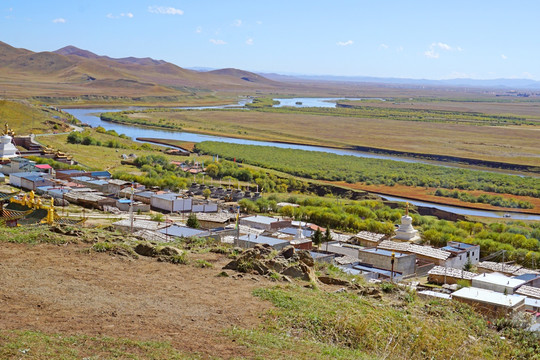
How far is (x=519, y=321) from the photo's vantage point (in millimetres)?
10969

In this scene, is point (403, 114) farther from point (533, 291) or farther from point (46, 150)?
point (533, 291)

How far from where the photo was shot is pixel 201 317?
8.26m

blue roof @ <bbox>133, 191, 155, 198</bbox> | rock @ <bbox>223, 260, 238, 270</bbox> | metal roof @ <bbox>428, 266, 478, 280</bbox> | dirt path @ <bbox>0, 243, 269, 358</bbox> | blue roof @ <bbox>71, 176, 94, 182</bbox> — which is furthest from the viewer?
blue roof @ <bbox>71, 176, 94, 182</bbox>

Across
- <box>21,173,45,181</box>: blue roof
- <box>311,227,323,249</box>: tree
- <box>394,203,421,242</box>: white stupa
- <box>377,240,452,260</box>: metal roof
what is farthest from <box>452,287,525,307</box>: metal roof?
<box>21,173,45,181</box>: blue roof

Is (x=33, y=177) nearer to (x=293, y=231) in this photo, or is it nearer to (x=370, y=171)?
(x=293, y=231)

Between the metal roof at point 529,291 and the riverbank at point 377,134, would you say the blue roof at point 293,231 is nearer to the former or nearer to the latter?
the metal roof at point 529,291

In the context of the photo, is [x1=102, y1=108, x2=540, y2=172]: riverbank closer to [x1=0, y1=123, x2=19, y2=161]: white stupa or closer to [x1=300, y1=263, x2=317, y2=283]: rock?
[x1=0, y1=123, x2=19, y2=161]: white stupa

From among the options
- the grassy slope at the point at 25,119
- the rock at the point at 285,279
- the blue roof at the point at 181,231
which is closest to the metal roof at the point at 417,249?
the blue roof at the point at 181,231

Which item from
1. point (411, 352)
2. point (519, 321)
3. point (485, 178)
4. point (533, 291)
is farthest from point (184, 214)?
point (485, 178)

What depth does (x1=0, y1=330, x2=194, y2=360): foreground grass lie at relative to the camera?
6.54 meters

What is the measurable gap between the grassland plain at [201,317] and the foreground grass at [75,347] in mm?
11

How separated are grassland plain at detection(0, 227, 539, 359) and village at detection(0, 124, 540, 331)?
1517 mm

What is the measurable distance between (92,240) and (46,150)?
34.9 m

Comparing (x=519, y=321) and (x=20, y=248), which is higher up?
→ (x=20, y=248)
